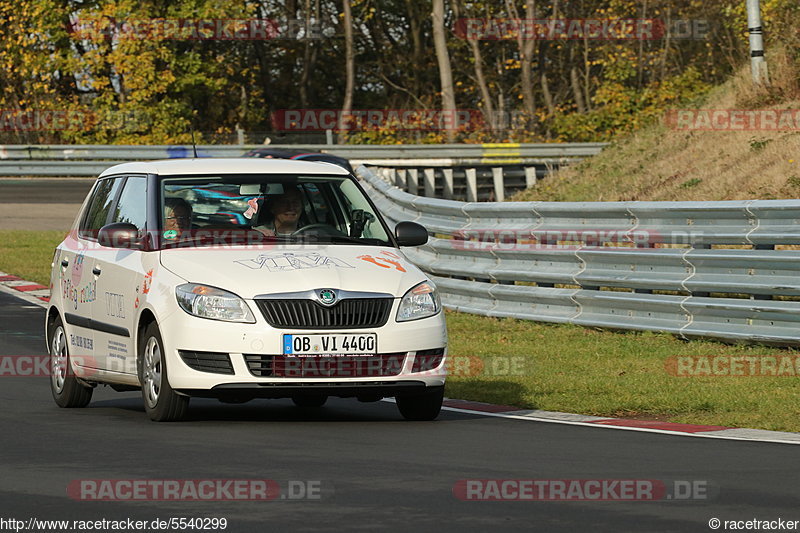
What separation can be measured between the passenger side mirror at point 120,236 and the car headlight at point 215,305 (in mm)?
812

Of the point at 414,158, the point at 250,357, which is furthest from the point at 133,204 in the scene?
the point at 414,158

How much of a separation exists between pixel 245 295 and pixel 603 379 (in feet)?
12.5

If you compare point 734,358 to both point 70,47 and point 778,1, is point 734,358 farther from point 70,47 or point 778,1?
point 70,47

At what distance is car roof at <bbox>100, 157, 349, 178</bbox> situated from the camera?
435 inches

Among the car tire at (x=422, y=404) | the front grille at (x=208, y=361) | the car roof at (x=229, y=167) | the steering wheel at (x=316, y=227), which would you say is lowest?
the car tire at (x=422, y=404)

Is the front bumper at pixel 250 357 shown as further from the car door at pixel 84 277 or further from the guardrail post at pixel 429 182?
the guardrail post at pixel 429 182

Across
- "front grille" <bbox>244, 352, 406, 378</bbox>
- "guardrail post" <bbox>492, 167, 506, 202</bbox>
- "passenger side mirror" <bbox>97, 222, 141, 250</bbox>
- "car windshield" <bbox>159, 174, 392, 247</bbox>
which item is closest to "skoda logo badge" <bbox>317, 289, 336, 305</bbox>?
"front grille" <bbox>244, 352, 406, 378</bbox>

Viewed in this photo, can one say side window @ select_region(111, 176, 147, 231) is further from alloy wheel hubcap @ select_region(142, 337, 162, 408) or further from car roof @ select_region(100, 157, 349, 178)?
alloy wheel hubcap @ select_region(142, 337, 162, 408)

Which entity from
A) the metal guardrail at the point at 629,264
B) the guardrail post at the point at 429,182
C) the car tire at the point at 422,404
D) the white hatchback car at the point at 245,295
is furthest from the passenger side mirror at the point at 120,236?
the guardrail post at the point at 429,182

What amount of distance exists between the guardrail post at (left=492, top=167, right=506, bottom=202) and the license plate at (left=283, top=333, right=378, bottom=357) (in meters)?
25.7

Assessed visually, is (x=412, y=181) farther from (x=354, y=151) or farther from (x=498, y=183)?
(x=354, y=151)

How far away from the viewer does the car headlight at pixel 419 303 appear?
1013 centimetres

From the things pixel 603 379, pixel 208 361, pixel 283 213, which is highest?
pixel 283 213

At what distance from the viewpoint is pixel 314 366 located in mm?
9844
